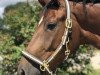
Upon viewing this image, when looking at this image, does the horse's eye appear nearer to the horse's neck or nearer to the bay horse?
the bay horse

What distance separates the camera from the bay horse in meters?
5.46

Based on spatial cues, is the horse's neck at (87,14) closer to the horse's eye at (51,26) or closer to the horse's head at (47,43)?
the horse's head at (47,43)

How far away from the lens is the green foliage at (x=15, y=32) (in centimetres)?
920

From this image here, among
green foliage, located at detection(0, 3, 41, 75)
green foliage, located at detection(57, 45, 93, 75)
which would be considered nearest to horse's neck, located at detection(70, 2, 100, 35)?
green foliage, located at detection(0, 3, 41, 75)

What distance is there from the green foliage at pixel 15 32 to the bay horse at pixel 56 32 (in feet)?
11.7

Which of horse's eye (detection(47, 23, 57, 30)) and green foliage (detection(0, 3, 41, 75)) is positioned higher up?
horse's eye (detection(47, 23, 57, 30))

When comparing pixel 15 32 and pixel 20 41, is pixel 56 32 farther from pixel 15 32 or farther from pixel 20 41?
pixel 15 32

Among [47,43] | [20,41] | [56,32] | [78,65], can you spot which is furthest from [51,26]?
[78,65]

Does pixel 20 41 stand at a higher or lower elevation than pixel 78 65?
higher

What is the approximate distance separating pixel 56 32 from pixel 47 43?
19 centimetres

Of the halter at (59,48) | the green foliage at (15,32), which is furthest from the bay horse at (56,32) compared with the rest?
the green foliage at (15,32)

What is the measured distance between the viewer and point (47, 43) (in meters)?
5.48

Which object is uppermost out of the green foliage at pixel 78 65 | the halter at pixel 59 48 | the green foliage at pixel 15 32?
the halter at pixel 59 48

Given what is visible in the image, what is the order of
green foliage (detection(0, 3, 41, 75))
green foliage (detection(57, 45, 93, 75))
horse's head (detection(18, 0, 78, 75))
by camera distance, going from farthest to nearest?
green foliage (detection(57, 45, 93, 75)) < green foliage (detection(0, 3, 41, 75)) < horse's head (detection(18, 0, 78, 75))
